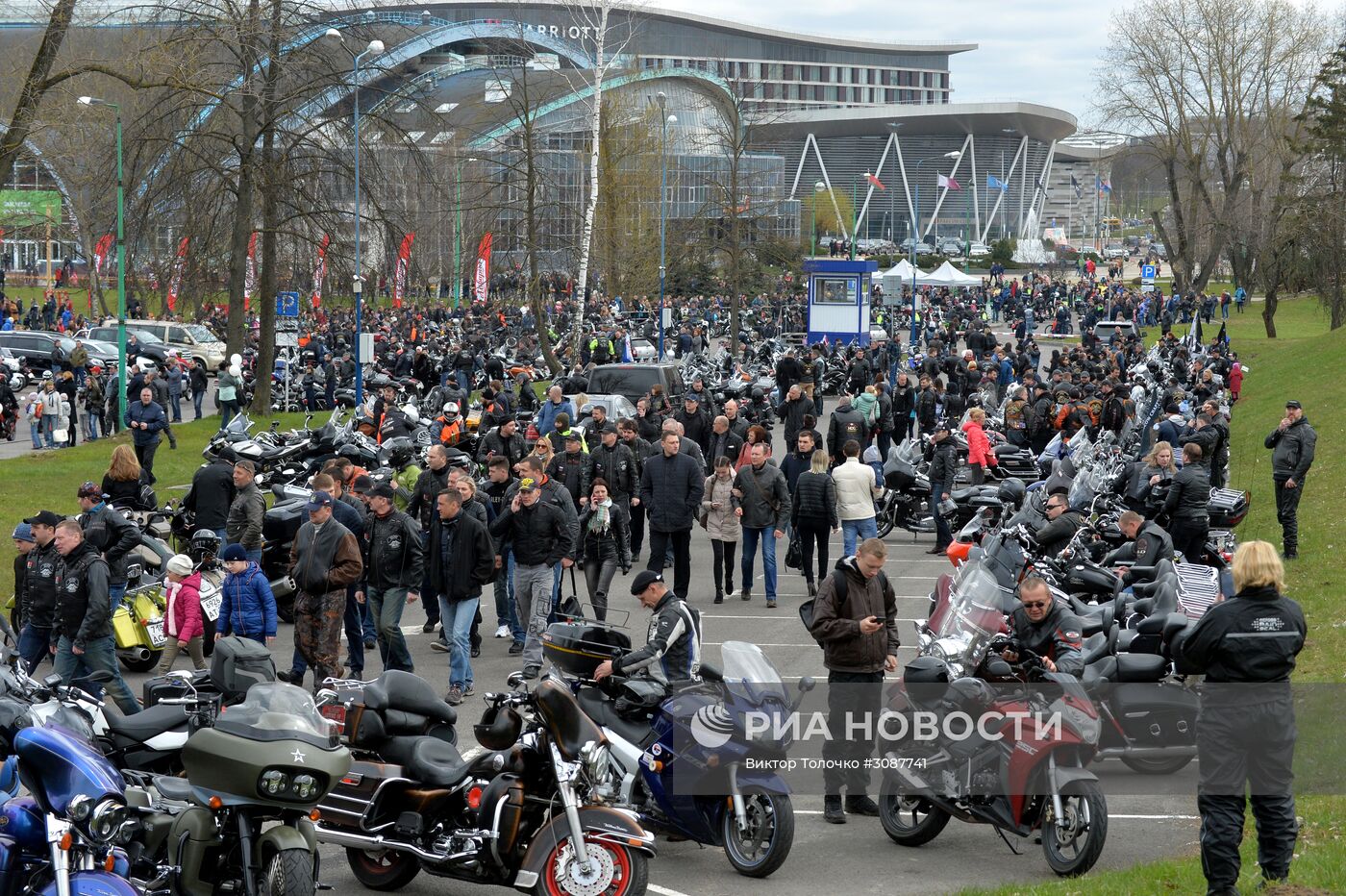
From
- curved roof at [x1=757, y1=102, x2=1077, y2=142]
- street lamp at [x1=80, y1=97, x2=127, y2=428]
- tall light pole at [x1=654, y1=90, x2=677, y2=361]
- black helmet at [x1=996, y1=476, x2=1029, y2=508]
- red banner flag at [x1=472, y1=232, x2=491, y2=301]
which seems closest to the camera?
black helmet at [x1=996, y1=476, x2=1029, y2=508]

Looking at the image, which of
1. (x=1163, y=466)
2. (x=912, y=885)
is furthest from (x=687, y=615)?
(x=1163, y=466)

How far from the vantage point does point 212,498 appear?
15.3 m

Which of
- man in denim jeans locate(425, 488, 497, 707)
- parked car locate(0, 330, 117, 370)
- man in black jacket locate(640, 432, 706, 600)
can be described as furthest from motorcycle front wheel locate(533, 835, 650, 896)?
parked car locate(0, 330, 117, 370)

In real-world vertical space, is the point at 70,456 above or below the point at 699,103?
below

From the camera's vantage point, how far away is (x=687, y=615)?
8977 mm

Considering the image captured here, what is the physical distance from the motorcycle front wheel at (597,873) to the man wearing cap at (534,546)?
5.35m

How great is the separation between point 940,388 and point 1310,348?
18.9m

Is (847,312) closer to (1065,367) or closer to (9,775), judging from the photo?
(1065,367)

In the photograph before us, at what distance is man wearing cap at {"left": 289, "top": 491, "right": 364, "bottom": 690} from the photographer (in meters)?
11.6

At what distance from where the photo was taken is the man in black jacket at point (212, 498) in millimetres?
15266

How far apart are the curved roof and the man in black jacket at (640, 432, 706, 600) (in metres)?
134

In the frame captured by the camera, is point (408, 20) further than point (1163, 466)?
Yes

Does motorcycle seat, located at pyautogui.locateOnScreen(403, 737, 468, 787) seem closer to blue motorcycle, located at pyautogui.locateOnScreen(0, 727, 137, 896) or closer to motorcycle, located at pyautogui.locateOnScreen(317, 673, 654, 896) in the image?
motorcycle, located at pyautogui.locateOnScreen(317, 673, 654, 896)

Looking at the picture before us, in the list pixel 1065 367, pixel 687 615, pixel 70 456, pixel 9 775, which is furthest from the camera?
pixel 1065 367
